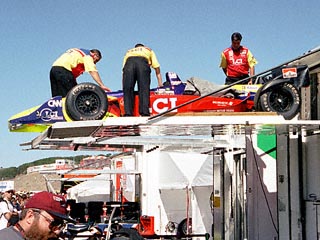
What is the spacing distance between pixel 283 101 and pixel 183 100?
1596mm

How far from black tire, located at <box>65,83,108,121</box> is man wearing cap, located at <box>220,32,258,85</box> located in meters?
2.60

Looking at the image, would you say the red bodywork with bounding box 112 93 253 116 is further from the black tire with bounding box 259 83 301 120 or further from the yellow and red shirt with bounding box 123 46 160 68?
the black tire with bounding box 259 83 301 120

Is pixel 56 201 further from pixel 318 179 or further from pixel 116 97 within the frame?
pixel 116 97

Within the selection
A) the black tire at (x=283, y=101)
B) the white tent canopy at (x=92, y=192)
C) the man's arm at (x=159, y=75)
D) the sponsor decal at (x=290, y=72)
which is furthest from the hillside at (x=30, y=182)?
the sponsor decal at (x=290, y=72)

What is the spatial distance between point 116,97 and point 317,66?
2663mm

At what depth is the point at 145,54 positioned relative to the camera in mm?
7594

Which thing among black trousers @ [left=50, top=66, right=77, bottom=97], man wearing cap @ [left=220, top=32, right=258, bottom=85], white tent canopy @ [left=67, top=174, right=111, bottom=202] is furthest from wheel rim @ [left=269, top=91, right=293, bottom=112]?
white tent canopy @ [left=67, top=174, right=111, bottom=202]

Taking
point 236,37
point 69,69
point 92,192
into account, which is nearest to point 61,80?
point 69,69

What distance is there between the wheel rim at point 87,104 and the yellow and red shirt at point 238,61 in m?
2.75

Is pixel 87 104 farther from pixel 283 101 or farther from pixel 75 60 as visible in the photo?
pixel 283 101

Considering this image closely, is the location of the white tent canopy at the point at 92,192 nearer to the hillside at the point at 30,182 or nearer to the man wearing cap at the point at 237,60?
the man wearing cap at the point at 237,60

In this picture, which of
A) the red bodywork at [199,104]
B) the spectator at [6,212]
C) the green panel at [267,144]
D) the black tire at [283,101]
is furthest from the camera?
the spectator at [6,212]

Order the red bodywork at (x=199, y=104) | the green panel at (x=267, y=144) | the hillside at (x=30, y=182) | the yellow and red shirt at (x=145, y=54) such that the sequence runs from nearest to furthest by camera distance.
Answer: the yellow and red shirt at (x=145, y=54)
the red bodywork at (x=199, y=104)
the green panel at (x=267, y=144)
the hillside at (x=30, y=182)

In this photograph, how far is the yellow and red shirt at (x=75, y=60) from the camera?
830 centimetres
